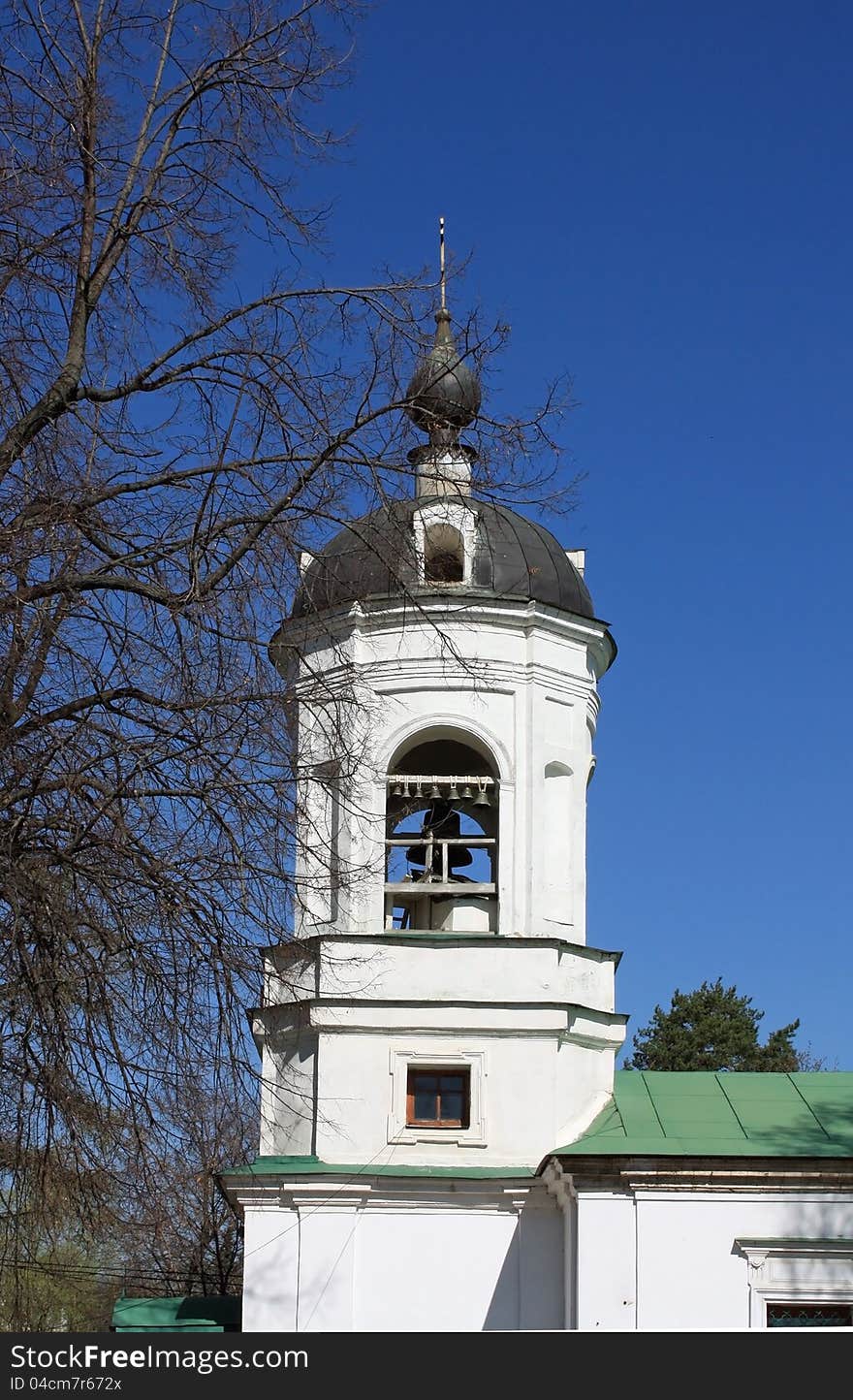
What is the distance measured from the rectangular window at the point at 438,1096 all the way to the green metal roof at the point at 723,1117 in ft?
3.99

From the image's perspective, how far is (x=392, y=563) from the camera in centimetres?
863

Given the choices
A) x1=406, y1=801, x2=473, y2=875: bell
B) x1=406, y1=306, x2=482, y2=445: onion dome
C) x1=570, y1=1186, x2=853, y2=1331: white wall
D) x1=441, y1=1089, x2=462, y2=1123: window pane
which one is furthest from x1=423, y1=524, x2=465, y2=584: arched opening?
x1=570, y1=1186, x2=853, y2=1331: white wall

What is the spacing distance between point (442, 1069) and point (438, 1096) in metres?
0.25

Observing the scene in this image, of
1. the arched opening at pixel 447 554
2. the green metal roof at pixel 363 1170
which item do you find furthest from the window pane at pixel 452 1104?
the arched opening at pixel 447 554

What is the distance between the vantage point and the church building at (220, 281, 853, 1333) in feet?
52.6

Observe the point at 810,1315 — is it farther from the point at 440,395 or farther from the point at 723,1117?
the point at 440,395

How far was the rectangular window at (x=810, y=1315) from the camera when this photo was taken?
1595 centimetres

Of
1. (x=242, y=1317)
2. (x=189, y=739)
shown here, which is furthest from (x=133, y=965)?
(x=242, y=1317)

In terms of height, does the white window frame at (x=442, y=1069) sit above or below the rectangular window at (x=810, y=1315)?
above

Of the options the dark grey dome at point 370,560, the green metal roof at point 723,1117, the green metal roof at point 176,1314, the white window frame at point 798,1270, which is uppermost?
the dark grey dome at point 370,560

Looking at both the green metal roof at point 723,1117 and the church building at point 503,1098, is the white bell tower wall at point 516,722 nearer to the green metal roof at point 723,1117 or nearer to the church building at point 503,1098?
the church building at point 503,1098

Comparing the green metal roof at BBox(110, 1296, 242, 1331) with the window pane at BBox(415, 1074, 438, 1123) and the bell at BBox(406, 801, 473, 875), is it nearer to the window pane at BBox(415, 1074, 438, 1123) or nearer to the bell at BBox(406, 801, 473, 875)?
the window pane at BBox(415, 1074, 438, 1123)
